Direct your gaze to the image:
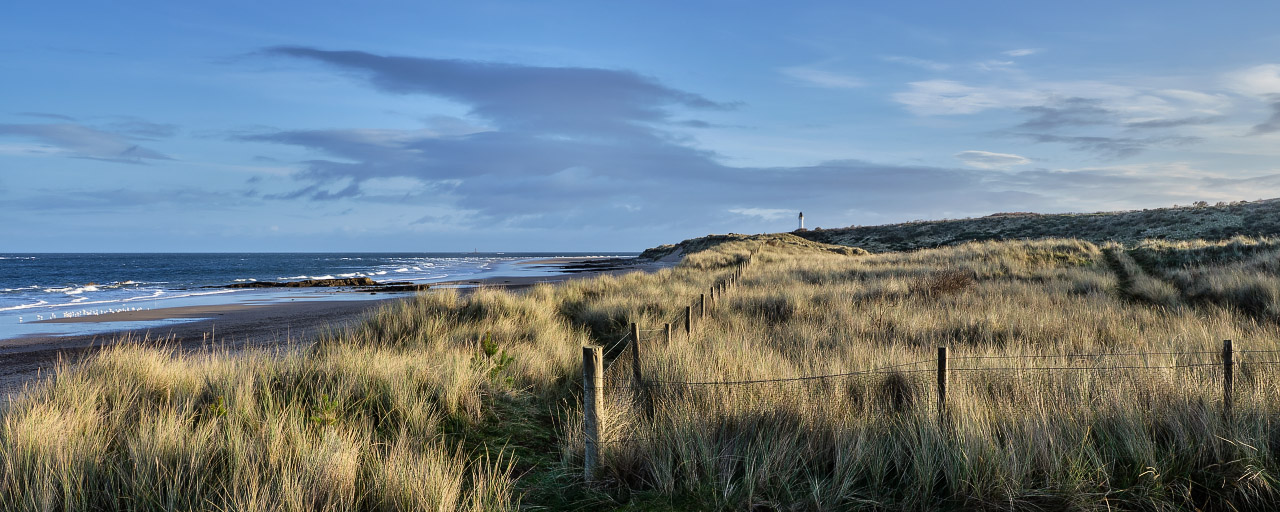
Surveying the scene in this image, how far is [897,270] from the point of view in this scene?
21828 mm

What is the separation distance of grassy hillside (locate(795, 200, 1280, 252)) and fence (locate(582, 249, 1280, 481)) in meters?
29.4

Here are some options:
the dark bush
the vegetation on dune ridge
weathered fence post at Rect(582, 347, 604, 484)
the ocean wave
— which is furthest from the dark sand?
the dark bush

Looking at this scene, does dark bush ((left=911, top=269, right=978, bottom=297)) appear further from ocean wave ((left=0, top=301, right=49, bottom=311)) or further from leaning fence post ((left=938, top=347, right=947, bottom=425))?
ocean wave ((left=0, top=301, right=49, bottom=311))

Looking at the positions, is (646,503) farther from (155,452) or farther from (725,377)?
(155,452)

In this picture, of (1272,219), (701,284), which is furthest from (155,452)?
(1272,219)

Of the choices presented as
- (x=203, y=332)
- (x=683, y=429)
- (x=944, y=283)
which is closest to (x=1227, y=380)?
(x=683, y=429)

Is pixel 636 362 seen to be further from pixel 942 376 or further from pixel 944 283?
pixel 944 283

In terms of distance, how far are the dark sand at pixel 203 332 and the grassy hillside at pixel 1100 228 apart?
37379 mm

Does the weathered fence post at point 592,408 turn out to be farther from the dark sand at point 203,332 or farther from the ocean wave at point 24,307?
the ocean wave at point 24,307

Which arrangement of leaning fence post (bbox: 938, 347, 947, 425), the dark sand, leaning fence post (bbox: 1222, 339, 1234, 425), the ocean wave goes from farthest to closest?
the ocean wave
the dark sand
leaning fence post (bbox: 938, 347, 947, 425)
leaning fence post (bbox: 1222, 339, 1234, 425)

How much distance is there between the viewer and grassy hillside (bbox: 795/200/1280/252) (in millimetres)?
40500

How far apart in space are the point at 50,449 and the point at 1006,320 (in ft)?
38.7

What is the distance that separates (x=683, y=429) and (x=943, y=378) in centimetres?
241

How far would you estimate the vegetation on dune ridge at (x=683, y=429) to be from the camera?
13.1ft
